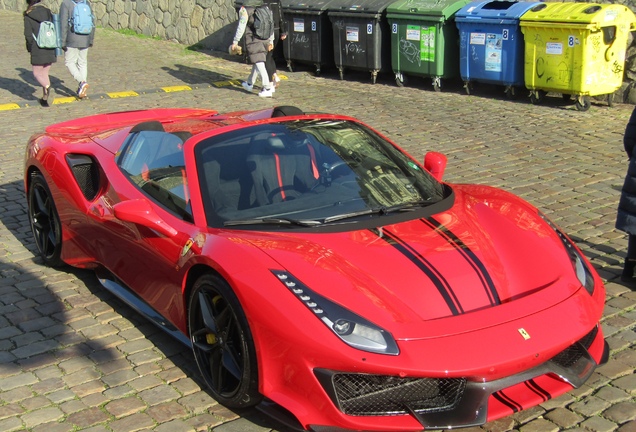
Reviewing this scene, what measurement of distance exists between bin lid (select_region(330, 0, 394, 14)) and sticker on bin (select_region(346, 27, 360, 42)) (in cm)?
30

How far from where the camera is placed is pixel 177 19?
64.2ft

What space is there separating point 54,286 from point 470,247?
3.13 m

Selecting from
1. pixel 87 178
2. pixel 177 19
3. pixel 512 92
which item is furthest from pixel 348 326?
pixel 177 19

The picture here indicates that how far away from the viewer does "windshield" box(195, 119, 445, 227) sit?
463cm

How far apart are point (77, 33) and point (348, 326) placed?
423 inches

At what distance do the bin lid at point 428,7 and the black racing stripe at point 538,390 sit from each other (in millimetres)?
10208

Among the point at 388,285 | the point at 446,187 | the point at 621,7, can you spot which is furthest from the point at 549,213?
the point at 621,7

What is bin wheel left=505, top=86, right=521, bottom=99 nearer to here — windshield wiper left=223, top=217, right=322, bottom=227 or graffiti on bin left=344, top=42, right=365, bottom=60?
graffiti on bin left=344, top=42, right=365, bottom=60

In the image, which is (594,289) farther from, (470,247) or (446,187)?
(446,187)

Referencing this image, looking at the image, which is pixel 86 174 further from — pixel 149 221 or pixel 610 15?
pixel 610 15

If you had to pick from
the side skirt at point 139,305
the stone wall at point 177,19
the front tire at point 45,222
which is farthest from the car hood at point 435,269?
the stone wall at point 177,19

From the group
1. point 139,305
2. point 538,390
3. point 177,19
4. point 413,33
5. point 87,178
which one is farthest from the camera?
point 177,19

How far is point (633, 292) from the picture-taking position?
568 centimetres

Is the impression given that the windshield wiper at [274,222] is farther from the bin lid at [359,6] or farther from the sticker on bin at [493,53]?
the bin lid at [359,6]
